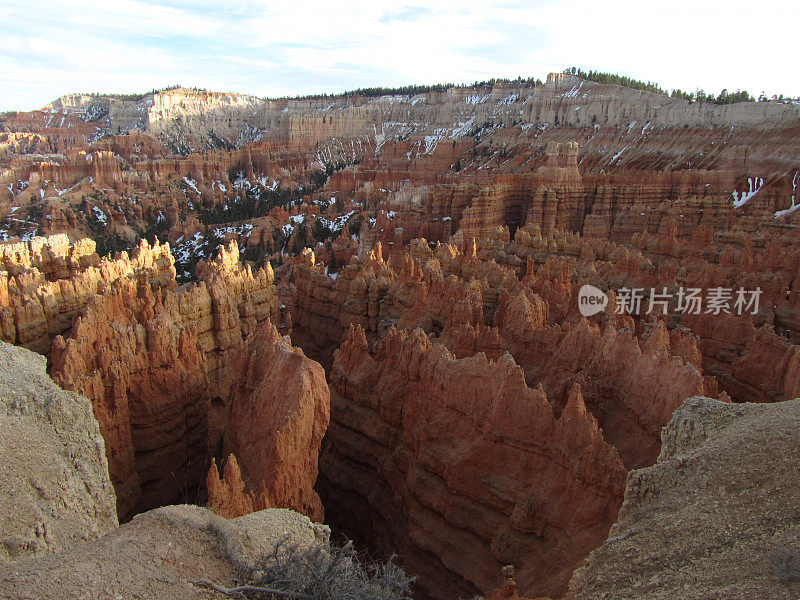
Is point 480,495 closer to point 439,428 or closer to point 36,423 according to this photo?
point 439,428

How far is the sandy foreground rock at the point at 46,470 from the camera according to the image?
16.7 ft

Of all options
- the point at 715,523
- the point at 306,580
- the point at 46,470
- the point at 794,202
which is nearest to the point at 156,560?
the point at 306,580

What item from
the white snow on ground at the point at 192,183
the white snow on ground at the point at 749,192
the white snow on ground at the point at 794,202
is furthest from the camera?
the white snow on ground at the point at 192,183

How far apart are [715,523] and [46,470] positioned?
6.50m

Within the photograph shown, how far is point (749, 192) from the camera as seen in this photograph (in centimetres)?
4044

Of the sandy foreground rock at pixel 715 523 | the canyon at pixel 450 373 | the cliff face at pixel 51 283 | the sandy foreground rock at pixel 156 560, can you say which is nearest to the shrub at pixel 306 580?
the sandy foreground rock at pixel 156 560

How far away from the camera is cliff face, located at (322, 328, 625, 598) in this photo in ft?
25.5

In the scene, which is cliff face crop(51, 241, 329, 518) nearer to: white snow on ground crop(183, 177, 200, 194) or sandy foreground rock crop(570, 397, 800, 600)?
sandy foreground rock crop(570, 397, 800, 600)

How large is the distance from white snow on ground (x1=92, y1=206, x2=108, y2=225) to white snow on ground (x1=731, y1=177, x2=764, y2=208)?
56294 mm

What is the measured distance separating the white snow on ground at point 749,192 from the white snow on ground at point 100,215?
56.3 metres

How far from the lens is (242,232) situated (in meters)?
52.3

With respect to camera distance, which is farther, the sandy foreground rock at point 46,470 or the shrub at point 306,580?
the sandy foreground rock at point 46,470

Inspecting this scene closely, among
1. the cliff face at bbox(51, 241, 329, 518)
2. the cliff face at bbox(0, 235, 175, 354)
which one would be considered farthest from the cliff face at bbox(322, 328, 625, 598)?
the cliff face at bbox(0, 235, 175, 354)

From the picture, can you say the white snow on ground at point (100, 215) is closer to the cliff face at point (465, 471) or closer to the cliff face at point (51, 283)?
the cliff face at point (51, 283)
